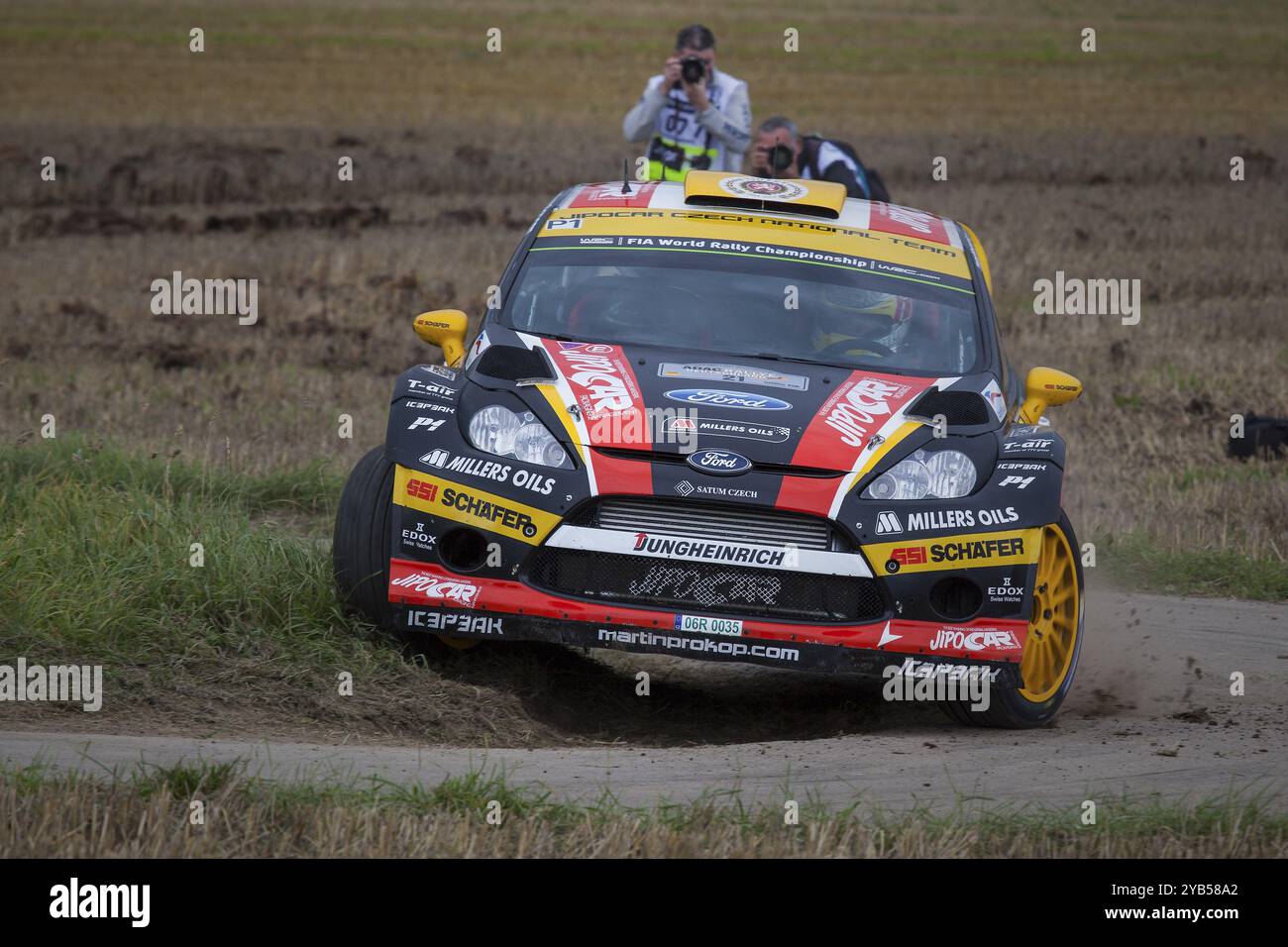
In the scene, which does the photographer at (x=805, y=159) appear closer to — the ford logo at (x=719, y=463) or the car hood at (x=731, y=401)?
the car hood at (x=731, y=401)

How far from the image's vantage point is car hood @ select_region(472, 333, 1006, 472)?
576 centimetres

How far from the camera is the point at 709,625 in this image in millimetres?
5672

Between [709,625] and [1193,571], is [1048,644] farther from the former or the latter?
[1193,571]

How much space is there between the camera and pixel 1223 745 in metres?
5.68

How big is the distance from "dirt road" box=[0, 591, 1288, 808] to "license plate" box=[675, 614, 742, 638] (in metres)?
0.36

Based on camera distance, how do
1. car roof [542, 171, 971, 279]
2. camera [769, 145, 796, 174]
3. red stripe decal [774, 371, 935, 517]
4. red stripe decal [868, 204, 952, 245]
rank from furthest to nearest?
1. camera [769, 145, 796, 174]
2. red stripe decal [868, 204, 952, 245]
3. car roof [542, 171, 971, 279]
4. red stripe decal [774, 371, 935, 517]

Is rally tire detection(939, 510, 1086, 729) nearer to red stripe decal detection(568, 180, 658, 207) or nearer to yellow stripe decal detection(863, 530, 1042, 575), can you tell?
yellow stripe decal detection(863, 530, 1042, 575)

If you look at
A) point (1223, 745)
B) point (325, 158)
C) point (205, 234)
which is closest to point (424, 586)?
point (1223, 745)

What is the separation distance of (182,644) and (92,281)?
11208 mm

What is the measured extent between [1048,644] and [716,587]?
1315 mm

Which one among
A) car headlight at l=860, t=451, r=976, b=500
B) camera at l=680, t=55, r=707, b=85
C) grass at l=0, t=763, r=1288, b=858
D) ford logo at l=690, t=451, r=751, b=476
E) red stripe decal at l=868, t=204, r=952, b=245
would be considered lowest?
grass at l=0, t=763, r=1288, b=858

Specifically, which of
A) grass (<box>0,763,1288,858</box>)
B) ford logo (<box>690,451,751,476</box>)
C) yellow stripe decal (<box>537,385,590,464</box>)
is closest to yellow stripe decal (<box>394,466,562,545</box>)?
yellow stripe decal (<box>537,385,590,464</box>)

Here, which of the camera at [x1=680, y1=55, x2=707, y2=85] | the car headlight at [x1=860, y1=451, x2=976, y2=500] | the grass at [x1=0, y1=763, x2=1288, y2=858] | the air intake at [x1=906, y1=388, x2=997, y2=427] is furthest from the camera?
the camera at [x1=680, y1=55, x2=707, y2=85]

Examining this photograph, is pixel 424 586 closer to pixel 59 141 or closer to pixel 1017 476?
pixel 1017 476
